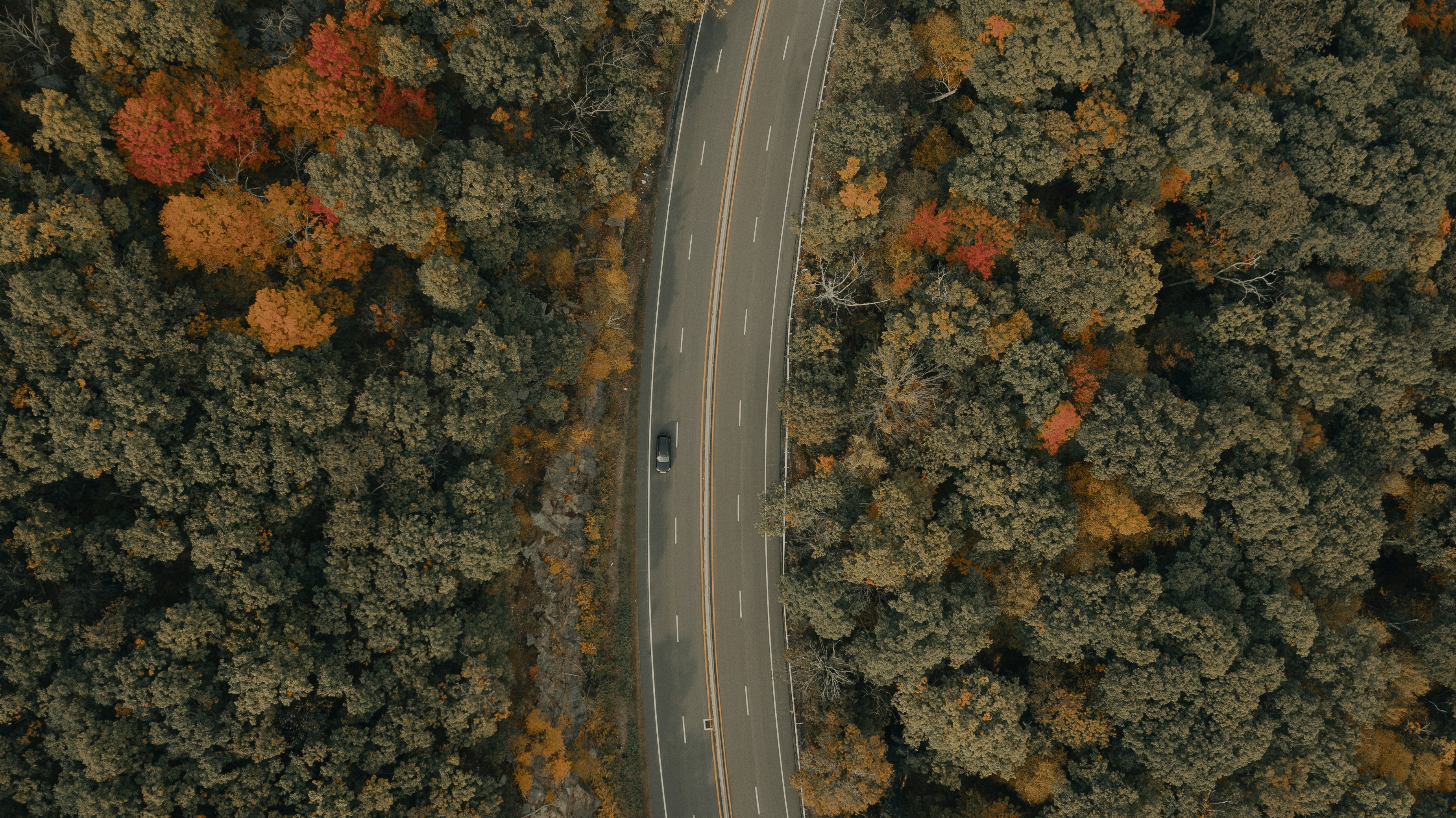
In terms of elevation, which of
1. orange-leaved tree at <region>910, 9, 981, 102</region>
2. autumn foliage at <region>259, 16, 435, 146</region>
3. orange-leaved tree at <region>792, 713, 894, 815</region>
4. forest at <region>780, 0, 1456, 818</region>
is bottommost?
orange-leaved tree at <region>792, 713, 894, 815</region>

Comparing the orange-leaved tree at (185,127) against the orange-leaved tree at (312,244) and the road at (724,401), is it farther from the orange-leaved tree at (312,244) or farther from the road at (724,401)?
the road at (724,401)

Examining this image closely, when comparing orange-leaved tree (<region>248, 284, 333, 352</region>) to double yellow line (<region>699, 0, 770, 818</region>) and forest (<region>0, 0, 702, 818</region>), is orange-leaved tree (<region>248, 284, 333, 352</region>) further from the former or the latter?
double yellow line (<region>699, 0, 770, 818</region>)

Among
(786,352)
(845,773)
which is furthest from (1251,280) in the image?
(845,773)

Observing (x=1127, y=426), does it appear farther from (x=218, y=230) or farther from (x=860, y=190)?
(x=218, y=230)

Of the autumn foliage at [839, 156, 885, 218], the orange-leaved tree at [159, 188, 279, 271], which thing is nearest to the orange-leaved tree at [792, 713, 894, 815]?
the autumn foliage at [839, 156, 885, 218]

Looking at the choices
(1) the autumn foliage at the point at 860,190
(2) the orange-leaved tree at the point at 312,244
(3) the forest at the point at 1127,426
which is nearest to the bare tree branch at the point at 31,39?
(2) the orange-leaved tree at the point at 312,244

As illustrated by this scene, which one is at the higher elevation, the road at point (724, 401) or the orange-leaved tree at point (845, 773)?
the road at point (724, 401)
